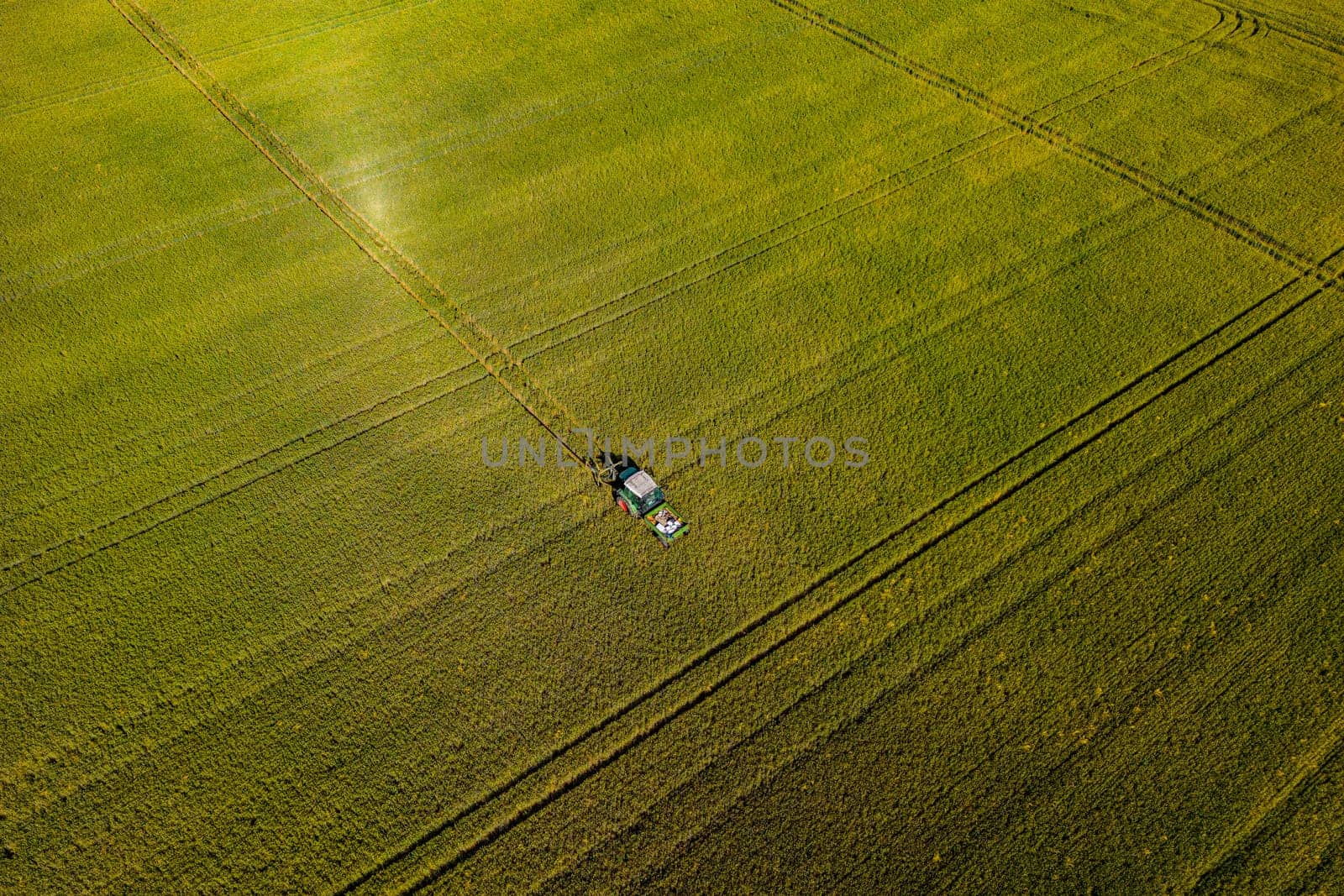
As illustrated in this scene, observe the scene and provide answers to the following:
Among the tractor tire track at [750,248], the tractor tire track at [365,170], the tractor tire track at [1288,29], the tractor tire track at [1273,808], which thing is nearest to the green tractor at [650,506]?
the tractor tire track at [750,248]

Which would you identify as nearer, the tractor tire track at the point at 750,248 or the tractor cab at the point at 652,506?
the tractor cab at the point at 652,506

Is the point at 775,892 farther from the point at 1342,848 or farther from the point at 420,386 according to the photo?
the point at 420,386

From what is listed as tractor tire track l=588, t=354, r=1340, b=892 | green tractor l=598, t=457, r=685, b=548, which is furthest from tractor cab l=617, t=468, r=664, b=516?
tractor tire track l=588, t=354, r=1340, b=892

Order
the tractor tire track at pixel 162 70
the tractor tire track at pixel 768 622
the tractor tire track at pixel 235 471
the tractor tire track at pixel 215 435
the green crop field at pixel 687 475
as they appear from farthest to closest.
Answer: the tractor tire track at pixel 162 70 < the tractor tire track at pixel 215 435 < the tractor tire track at pixel 235 471 < the green crop field at pixel 687 475 < the tractor tire track at pixel 768 622

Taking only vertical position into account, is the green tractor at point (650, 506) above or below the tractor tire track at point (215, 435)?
below

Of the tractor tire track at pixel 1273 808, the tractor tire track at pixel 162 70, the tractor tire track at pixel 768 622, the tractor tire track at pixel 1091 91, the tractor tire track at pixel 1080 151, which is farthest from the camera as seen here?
the tractor tire track at pixel 162 70

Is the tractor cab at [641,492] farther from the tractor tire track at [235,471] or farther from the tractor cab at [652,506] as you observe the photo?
the tractor tire track at [235,471]
